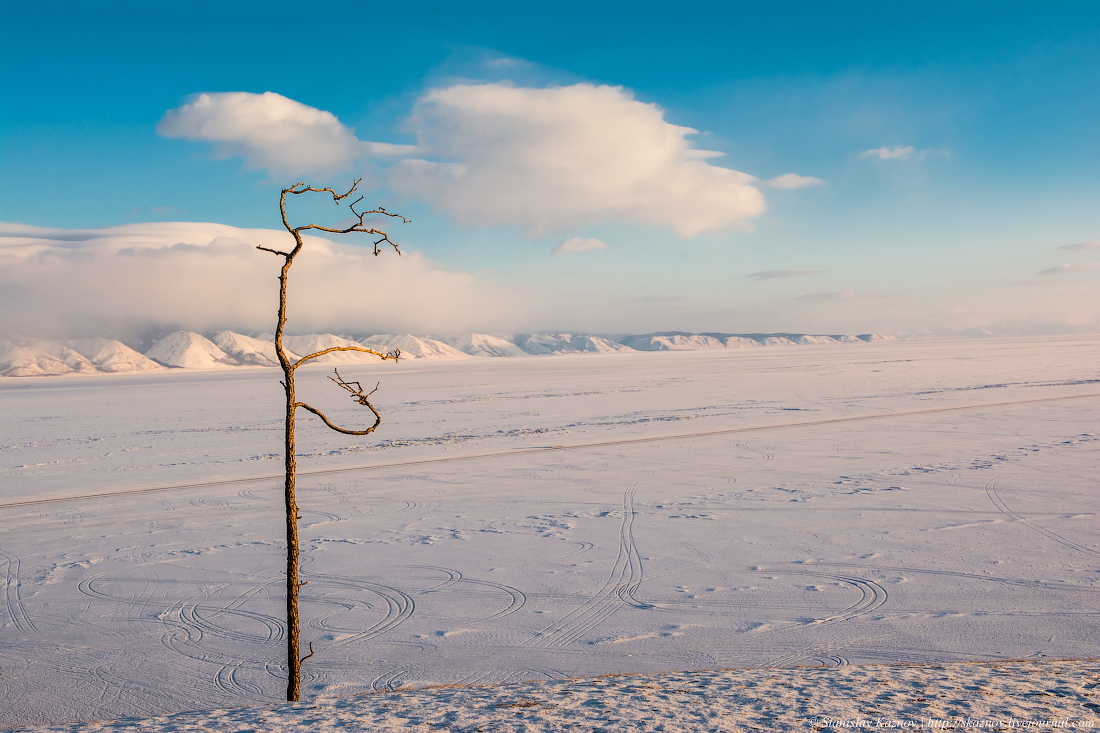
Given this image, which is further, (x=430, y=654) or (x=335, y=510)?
(x=335, y=510)

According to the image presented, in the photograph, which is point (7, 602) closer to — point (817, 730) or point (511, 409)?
point (817, 730)

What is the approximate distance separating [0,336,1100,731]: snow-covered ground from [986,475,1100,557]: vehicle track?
0.05 m

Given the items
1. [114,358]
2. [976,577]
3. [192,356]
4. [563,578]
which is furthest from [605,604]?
[192,356]

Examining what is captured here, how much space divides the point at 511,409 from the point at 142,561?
849 inches

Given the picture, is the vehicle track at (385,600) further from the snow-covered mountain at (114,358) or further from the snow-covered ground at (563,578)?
the snow-covered mountain at (114,358)

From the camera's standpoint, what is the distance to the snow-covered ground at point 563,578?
5332 mm

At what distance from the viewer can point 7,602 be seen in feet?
26.4

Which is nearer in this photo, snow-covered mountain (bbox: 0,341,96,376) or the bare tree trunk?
the bare tree trunk

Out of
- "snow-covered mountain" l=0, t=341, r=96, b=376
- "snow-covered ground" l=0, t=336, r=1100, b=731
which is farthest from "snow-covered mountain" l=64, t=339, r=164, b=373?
"snow-covered ground" l=0, t=336, r=1100, b=731

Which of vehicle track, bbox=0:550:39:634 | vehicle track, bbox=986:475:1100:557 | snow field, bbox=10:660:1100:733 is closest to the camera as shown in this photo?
snow field, bbox=10:660:1100:733

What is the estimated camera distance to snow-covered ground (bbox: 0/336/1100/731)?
533 centimetres

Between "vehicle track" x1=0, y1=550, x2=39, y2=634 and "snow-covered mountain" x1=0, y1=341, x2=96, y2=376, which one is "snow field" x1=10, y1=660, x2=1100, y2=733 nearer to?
"vehicle track" x1=0, y1=550, x2=39, y2=634

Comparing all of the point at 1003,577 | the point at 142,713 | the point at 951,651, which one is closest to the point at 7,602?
the point at 142,713

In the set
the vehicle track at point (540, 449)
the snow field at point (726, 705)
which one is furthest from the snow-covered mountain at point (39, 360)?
the snow field at point (726, 705)
